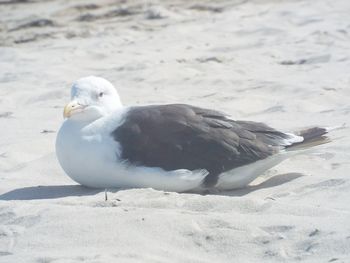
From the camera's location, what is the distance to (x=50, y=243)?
4906mm

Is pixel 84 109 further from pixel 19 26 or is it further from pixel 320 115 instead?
pixel 19 26

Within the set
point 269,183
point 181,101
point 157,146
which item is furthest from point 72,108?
point 181,101

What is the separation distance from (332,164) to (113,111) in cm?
Answer: 134

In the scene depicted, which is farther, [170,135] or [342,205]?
[170,135]

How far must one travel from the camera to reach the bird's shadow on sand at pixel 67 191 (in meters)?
5.96

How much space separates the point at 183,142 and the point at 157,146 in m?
0.15

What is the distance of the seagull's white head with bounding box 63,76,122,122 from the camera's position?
6.13 metres

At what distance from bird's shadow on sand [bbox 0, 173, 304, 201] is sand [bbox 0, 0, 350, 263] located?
1cm

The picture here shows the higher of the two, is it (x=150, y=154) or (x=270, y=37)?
(x=150, y=154)

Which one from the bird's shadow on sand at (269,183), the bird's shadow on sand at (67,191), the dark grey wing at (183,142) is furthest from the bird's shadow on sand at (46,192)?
the bird's shadow on sand at (269,183)

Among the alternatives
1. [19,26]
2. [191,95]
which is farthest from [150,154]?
[19,26]

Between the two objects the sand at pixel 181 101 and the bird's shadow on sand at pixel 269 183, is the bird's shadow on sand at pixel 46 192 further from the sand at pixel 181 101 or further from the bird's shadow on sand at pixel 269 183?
the bird's shadow on sand at pixel 269 183

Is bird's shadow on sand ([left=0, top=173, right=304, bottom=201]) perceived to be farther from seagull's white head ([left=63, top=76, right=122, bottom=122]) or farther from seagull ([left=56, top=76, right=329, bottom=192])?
seagull's white head ([left=63, top=76, right=122, bottom=122])

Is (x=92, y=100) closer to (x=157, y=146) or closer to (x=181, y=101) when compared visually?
(x=157, y=146)
